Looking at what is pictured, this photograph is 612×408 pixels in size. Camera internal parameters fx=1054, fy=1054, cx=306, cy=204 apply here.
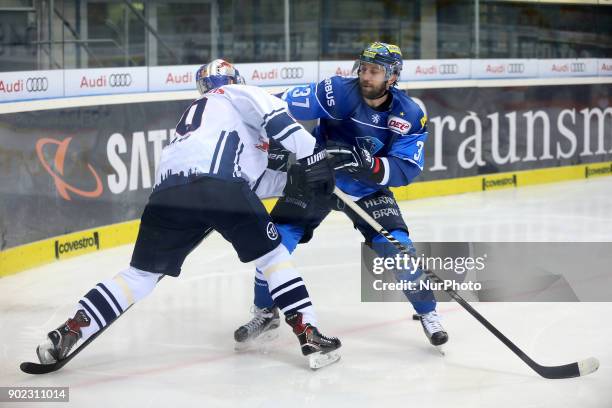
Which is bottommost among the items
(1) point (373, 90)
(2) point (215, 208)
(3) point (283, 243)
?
(3) point (283, 243)

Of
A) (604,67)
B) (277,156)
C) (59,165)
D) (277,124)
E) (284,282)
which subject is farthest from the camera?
(604,67)

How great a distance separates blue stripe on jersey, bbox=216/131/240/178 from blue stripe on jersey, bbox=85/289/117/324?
579mm

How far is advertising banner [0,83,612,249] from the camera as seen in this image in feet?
17.6

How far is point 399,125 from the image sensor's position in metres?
3.92

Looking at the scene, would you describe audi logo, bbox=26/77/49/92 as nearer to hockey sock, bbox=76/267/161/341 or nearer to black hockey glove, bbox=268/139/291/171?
black hockey glove, bbox=268/139/291/171

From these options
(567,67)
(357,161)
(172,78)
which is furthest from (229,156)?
(567,67)

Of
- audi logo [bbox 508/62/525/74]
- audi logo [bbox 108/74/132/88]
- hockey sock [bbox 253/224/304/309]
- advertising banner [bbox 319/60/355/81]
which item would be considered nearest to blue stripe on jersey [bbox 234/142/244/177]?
hockey sock [bbox 253/224/304/309]

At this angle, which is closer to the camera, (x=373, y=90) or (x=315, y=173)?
(x=315, y=173)

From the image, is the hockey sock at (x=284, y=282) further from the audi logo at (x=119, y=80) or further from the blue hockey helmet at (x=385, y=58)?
the audi logo at (x=119, y=80)

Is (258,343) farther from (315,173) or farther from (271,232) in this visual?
(315,173)

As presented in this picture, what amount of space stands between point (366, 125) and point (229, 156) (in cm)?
71

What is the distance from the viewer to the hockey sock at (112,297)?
11.6ft

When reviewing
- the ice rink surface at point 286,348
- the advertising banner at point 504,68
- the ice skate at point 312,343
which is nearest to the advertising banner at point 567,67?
the advertising banner at point 504,68

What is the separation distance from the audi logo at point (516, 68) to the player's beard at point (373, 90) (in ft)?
15.1
